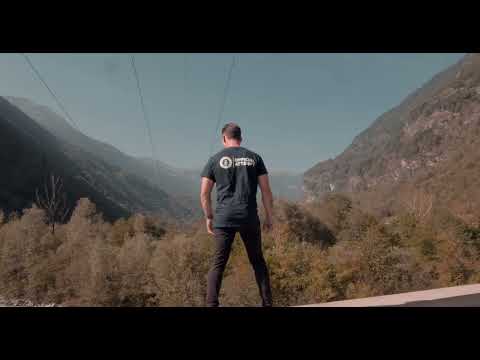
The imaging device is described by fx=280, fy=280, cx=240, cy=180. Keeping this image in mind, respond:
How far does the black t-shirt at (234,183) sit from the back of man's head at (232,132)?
0.12 metres

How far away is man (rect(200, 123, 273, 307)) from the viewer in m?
2.27

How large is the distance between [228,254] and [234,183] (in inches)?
23.0

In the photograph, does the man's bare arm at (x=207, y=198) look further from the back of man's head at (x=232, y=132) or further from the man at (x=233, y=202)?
the back of man's head at (x=232, y=132)

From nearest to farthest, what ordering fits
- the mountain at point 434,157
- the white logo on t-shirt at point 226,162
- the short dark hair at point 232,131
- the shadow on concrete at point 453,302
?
the shadow on concrete at point 453,302
the white logo on t-shirt at point 226,162
the short dark hair at point 232,131
the mountain at point 434,157

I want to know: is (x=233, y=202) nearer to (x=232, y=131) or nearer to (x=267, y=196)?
(x=267, y=196)

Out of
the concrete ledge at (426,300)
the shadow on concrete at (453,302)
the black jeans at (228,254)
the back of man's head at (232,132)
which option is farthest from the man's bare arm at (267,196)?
the shadow on concrete at (453,302)

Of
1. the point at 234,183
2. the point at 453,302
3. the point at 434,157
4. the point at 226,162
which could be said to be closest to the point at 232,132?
the point at 226,162

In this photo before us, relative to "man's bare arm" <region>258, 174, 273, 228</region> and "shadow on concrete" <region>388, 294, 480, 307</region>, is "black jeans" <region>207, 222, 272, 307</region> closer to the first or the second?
"man's bare arm" <region>258, 174, 273, 228</region>

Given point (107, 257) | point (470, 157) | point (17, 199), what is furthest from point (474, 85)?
point (17, 199)

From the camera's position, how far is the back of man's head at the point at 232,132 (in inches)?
96.1

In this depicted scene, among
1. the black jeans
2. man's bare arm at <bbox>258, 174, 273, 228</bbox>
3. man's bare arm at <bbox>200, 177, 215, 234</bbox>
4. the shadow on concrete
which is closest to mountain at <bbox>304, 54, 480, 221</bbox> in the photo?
the shadow on concrete

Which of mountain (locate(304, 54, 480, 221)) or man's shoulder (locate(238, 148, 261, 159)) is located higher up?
mountain (locate(304, 54, 480, 221))
